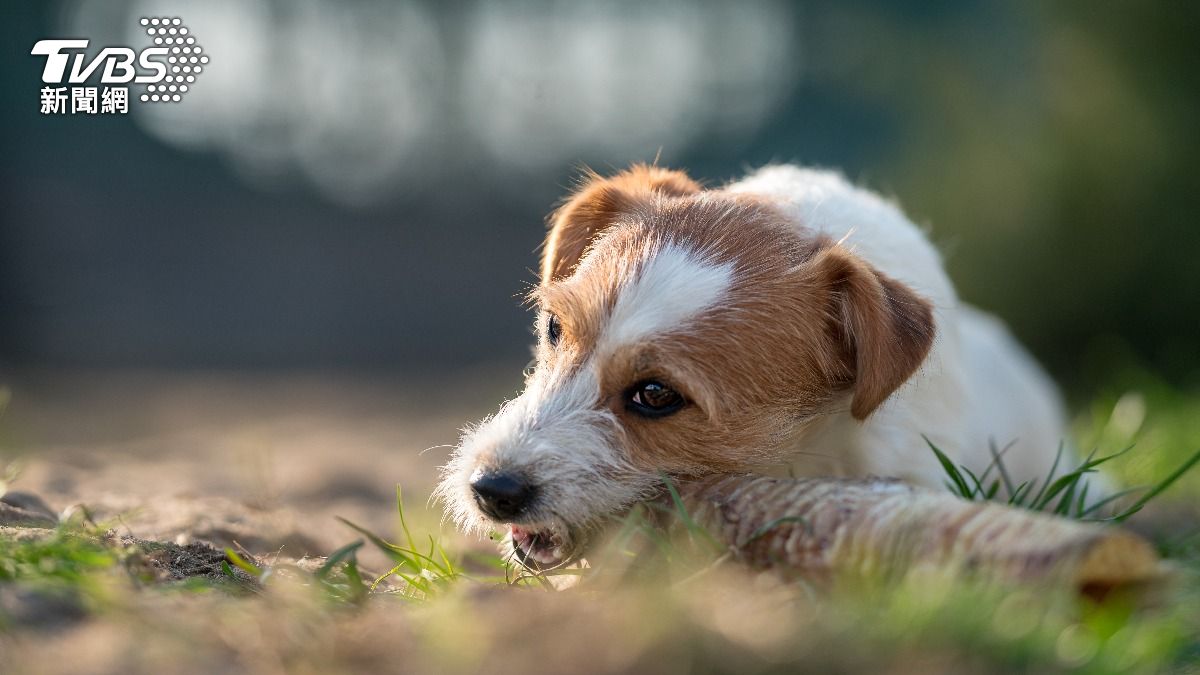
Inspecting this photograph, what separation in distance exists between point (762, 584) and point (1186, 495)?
329 cm

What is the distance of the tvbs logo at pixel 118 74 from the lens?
618 centimetres

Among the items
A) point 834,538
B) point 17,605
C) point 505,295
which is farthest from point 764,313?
point 505,295

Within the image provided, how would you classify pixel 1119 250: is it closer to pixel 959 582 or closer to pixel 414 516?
pixel 414 516

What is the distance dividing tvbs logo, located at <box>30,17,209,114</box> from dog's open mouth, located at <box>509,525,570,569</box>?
418 cm

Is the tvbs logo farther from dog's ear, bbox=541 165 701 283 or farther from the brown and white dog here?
the brown and white dog

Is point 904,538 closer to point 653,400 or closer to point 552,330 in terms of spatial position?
point 653,400

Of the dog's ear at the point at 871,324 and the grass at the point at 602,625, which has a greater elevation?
the dog's ear at the point at 871,324

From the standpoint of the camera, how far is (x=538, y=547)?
3.04 m

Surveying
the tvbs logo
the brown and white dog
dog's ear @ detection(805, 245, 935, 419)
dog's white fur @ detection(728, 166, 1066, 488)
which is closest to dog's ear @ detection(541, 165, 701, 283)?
the brown and white dog

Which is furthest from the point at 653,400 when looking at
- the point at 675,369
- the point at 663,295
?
the point at 663,295

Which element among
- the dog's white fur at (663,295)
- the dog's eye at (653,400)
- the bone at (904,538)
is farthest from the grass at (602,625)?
the dog's white fur at (663,295)

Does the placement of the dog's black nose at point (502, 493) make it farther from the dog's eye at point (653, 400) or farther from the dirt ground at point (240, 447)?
the dirt ground at point (240, 447)

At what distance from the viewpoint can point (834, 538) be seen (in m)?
2.44

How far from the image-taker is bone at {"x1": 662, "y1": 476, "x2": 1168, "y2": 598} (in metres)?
2.22
